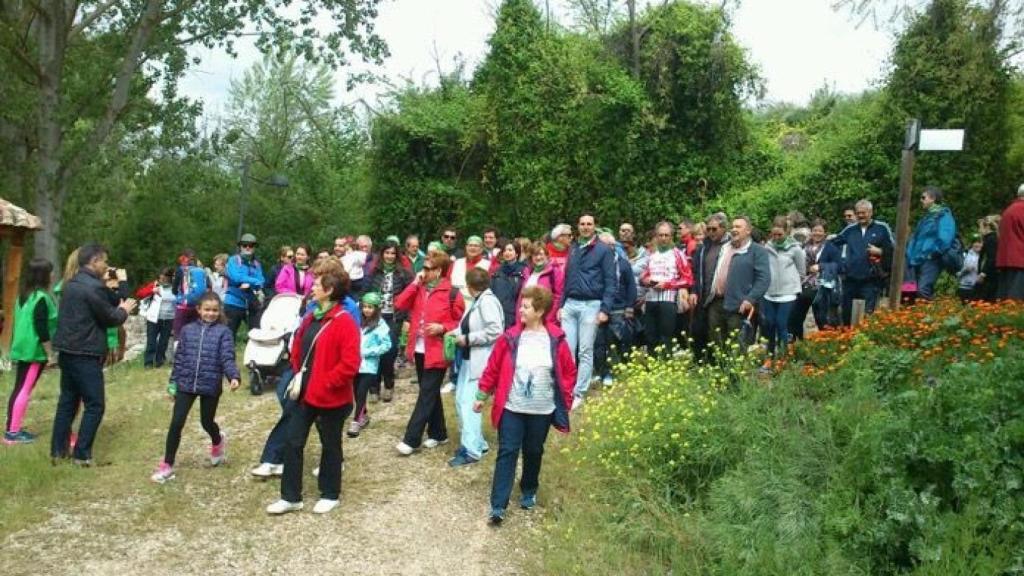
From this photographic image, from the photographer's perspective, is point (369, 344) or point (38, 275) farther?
point (369, 344)

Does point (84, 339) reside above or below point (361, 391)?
above

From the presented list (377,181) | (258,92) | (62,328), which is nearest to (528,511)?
(62,328)

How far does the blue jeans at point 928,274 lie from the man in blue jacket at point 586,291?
3897 mm

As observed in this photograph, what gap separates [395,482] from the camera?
7008 millimetres

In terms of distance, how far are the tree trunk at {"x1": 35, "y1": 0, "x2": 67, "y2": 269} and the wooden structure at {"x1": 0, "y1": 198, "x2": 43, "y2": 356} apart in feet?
9.69

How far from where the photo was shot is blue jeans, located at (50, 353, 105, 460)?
279 inches

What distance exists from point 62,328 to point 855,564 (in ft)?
19.8

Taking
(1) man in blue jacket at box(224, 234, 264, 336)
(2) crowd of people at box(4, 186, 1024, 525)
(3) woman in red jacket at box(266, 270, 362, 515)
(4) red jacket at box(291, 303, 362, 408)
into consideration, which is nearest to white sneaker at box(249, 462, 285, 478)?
(2) crowd of people at box(4, 186, 1024, 525)

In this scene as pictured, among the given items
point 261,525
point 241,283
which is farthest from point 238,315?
point 261,525

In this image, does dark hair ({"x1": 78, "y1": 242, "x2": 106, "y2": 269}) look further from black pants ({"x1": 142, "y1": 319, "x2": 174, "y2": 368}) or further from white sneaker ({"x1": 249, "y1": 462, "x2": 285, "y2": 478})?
black pants ({"x1": 142, "y1": 319, "x2": 174, "y2": 368})

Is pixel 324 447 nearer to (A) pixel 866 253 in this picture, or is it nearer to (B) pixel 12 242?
(A) pixel 866 253

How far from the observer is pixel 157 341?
1310 cm

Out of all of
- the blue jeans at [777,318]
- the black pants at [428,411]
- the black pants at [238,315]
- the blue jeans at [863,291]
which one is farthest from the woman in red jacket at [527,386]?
the black pants at [238,315]

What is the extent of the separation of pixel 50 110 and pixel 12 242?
15.4 feet
